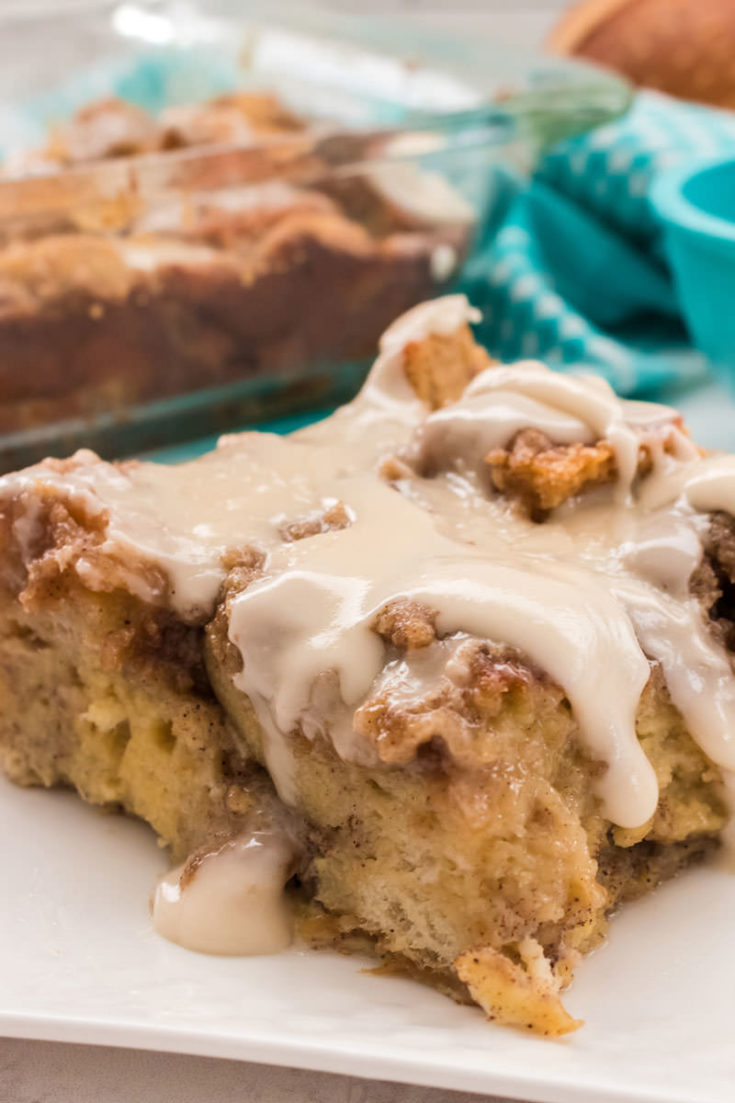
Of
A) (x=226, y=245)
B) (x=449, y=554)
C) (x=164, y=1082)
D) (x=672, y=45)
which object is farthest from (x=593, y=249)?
(x=164, y=1082)

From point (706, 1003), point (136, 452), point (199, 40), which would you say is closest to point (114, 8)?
point (199, 40)

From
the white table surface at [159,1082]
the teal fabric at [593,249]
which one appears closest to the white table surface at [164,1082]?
the white table surface at [159,1082]

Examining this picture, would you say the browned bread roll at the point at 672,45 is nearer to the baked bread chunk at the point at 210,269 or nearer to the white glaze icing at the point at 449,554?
the baked bread chunk at the point at 210,269

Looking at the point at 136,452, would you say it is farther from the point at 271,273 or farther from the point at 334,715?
the point at 334,715

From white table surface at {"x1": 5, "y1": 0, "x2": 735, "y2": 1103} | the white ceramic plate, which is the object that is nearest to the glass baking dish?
the white ceramic plate

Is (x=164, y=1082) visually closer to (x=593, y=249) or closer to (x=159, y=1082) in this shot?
(x=159, y=1082)

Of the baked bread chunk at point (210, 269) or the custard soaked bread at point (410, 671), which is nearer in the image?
the custard soaked bread at point (410, 671)

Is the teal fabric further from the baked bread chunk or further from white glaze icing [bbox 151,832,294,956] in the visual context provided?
white glaze icing [bbox 151,832,294,956]
